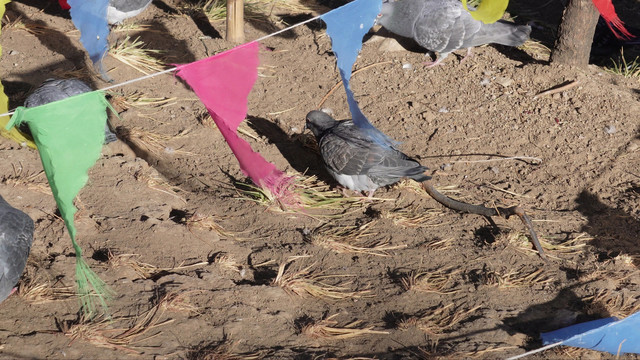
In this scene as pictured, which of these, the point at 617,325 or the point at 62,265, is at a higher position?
the point at 617,325

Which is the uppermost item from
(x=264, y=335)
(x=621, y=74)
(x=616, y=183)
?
(x=621, y=74)

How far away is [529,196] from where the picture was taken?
4.42m

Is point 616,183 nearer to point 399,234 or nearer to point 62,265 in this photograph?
point 399,234

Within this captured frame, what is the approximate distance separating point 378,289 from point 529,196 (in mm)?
1517

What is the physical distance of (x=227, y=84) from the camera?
3.28 meters

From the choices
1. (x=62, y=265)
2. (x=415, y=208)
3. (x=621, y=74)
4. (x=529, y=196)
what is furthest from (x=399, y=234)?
(x=621, y=74)

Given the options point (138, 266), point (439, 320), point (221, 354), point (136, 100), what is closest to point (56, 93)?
point (136, 100)

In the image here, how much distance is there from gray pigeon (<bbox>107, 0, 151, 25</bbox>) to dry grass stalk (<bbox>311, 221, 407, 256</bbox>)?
2.58 m

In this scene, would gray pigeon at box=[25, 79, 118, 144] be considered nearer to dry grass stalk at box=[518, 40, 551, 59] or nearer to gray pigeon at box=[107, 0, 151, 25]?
gray pigeon at box=[107, 0, 151, 25]

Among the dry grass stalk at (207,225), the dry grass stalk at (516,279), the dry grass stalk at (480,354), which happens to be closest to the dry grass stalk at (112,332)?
the dry grass stalk at (207,225)

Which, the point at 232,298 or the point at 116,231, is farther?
the point at 116,231

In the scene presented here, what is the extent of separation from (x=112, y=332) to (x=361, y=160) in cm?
191

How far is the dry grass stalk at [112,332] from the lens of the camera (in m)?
2.91

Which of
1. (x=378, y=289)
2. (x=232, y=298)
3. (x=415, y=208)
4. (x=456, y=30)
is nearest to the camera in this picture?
(x=232, y=298)
